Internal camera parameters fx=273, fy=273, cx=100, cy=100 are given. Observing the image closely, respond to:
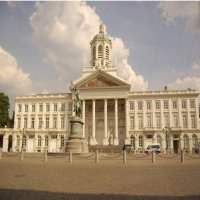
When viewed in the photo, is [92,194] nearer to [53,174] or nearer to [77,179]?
[77,179]

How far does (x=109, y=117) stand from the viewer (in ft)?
220

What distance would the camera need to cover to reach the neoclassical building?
63.3 m

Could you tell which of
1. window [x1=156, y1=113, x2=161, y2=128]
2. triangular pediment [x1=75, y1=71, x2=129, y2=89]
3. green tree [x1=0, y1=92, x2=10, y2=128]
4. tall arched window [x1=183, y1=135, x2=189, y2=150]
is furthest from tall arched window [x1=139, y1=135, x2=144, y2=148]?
green tree [x1=0, y1=92, x2=10, y2=128]

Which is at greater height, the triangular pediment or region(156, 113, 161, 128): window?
the triangular pediment

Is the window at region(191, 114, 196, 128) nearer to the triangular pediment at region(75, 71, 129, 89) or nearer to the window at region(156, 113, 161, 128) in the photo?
the window at region(156, 113, 161, 128)

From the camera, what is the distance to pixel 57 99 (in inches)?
2766

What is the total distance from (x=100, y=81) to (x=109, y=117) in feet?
29.9

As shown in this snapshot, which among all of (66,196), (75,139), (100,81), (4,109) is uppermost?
Result: (100,81)

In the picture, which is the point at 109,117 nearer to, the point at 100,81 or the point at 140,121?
the point at 140,121

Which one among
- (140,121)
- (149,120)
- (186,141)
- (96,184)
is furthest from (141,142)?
(96,184)

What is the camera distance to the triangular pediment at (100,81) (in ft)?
212

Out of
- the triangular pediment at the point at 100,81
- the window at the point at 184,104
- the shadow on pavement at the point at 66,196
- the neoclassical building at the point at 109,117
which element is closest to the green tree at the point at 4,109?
the neoclassical building at the point at 109,117

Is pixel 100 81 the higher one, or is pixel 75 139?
pixel 100 81

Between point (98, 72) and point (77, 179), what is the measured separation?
171 feet
